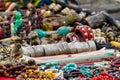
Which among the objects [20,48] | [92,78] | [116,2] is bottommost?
[92,78]

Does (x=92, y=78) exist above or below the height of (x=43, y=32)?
below

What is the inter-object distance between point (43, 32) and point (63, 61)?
1.75 meters

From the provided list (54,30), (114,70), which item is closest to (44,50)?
(114,70)

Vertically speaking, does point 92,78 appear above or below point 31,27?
below

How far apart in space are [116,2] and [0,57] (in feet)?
20.9

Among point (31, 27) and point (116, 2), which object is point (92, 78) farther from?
point (116, 2)

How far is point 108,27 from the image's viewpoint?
930cm

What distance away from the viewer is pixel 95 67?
6.79 metres

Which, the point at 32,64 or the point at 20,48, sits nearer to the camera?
the point at 32,64

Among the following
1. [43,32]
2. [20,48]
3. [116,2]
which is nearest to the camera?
[20,48]

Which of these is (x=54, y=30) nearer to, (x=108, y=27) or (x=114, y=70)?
(x=108, y=27)

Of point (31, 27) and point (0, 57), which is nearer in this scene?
point (0, 57)

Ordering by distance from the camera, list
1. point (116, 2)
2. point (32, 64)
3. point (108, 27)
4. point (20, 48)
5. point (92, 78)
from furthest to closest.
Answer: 1. point (116, 2)
2. point (108, 27)
3. point (20, 48)
4. point (32, 64)
5. point (92, 78)

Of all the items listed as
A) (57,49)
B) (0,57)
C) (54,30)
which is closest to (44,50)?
(57,49)
